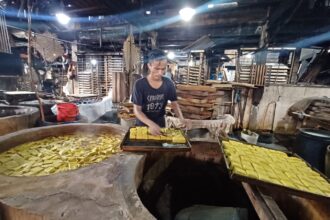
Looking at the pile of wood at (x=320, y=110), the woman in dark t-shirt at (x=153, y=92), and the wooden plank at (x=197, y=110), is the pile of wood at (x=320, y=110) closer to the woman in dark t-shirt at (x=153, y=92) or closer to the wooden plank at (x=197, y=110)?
the wooden plank at (x=197, y=110)

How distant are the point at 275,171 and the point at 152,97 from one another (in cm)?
203

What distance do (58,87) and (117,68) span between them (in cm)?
541

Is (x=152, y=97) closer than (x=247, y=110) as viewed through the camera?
Yes

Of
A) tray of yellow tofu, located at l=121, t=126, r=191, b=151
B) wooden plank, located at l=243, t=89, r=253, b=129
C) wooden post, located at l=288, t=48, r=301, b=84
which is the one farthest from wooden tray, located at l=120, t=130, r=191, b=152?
wooden post, located at l=288, t=48, r=301, b=84

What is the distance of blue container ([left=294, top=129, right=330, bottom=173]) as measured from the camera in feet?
15.5

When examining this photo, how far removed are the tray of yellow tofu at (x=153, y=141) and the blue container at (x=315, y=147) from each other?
4.35 metres

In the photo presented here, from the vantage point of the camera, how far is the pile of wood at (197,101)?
5.21 metres

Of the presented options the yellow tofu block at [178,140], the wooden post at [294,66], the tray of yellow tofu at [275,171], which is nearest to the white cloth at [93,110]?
the yellow tofu block at [178,140]

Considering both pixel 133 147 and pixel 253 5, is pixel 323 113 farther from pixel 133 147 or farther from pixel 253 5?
pixel 133 147

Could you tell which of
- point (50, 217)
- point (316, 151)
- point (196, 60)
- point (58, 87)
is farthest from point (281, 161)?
point (58, 87)

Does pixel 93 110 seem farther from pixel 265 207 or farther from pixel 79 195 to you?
pixel 265 207

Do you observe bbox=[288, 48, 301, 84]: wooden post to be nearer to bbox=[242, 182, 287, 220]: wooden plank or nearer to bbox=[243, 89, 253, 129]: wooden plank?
bbox=[243, 89, 253, 129]: wooden plank

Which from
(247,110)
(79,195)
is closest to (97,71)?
(247,110)

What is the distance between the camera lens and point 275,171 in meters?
1.89
